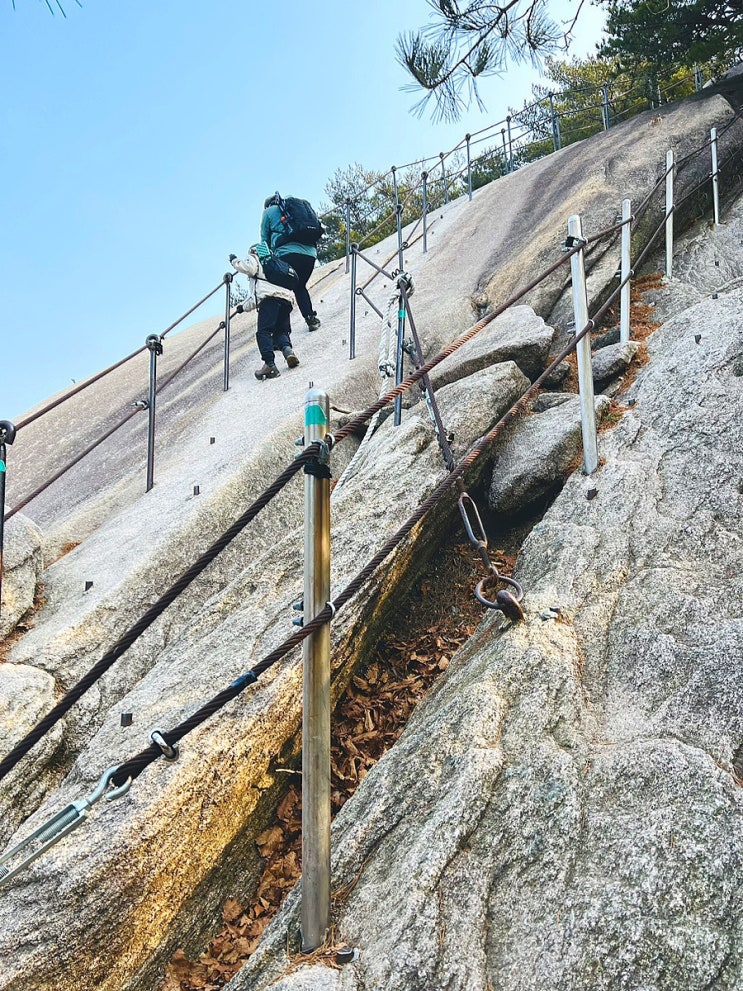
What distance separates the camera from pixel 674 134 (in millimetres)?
10055

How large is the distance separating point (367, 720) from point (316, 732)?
4.89ft

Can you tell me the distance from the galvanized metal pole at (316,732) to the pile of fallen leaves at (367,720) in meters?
0.79

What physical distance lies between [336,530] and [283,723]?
126cm

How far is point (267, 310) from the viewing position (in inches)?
329

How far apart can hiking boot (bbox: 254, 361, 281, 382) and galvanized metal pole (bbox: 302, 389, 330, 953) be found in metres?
6.57

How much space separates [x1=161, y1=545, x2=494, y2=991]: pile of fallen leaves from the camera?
105 inches

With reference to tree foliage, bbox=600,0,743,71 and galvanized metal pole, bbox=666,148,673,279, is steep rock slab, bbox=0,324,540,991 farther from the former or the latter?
tree foliage, bbox=600,0,743,71

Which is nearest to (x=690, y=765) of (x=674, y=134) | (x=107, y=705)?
(x=107, y=705)

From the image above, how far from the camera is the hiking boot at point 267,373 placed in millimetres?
8566

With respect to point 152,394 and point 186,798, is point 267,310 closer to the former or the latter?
point 152,394

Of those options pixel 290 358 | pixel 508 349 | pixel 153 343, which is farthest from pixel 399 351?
pixel 290 358

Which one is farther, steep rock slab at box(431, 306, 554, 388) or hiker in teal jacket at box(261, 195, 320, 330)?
hiker in teal jacket at box(261, 195, 320, 330)

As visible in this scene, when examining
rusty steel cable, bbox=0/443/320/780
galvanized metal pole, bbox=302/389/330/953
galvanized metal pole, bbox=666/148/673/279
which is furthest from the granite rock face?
galvanized metal pole, bbox=666/148/673/279

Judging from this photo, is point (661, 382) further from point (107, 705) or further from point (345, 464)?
point (107, 705)
